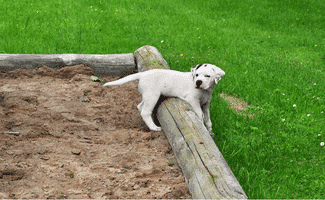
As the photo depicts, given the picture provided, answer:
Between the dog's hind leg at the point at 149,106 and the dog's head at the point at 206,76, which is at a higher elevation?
the dog's head at the point at 206,76

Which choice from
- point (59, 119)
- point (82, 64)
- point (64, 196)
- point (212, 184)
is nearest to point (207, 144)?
point (212, 184)

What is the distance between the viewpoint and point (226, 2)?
9.65 metres

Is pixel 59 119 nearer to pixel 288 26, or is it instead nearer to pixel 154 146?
pixel 154 146

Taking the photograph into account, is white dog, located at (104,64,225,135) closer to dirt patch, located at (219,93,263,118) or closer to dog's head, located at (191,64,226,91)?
dog's head, located at (191,64,226,91)

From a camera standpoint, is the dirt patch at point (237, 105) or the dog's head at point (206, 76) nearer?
the dog's head at point (206, 76)

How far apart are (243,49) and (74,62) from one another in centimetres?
390

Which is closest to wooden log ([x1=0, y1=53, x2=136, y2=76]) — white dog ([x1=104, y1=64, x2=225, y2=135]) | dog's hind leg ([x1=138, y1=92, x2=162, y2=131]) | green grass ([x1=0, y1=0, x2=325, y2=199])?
green grass ([x1=0, y1=0, x2=325, y2=199])

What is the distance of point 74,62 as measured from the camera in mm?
4691

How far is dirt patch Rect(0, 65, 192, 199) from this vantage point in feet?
7.14

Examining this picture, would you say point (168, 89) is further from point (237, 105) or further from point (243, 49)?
point (243, 49)

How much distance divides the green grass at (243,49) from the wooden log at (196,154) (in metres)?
0.59

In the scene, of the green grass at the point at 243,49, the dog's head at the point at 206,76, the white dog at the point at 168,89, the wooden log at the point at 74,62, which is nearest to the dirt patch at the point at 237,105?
the green grass at the point at 243,49

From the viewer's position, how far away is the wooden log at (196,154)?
6.61 feet

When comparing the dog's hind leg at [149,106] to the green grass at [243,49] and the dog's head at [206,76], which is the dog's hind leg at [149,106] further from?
the green grass at [243,49]
